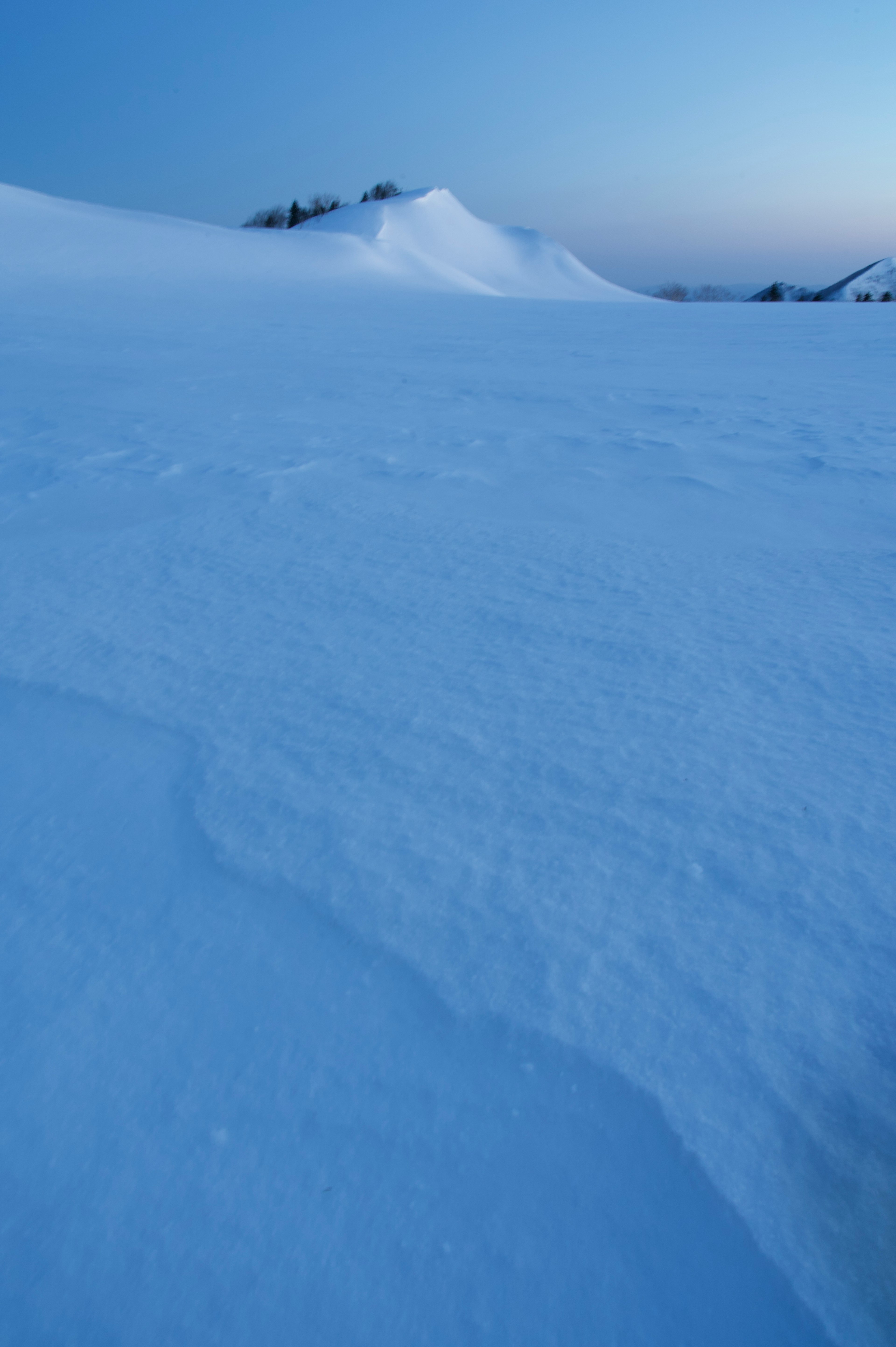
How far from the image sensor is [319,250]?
46.1 ft

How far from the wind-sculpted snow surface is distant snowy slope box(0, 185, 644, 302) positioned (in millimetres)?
8462

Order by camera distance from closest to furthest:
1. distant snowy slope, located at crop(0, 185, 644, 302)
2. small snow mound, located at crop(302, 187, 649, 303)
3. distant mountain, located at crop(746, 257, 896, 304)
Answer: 1. distant snowy slope, located at crop(0, 185, 644, 302)
2. small snow mound, located at crop(302, 187, 649, 303)
3. distant mountain, located at crop(746, 257, 896, 304)

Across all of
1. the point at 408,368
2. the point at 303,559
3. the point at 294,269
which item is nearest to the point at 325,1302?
the point at 303,559

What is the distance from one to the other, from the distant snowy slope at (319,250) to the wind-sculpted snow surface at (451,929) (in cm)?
846

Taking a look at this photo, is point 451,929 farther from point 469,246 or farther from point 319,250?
point 469,246

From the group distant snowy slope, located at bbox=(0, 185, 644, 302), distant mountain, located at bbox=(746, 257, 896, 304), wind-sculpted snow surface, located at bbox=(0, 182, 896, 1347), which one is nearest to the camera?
wind-sculpted snow surface, located at bbox=(0, 182, 896, 1347)

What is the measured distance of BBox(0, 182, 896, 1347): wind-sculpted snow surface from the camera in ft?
1.96

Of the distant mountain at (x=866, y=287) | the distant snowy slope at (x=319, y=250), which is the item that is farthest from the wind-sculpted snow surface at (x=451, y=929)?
the distant mountain at (x=866, y=287)

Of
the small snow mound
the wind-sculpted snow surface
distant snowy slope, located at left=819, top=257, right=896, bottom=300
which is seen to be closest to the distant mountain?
distant snowy slope, located at left=819, top=257, right=896, bottom=300

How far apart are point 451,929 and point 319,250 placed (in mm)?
15815

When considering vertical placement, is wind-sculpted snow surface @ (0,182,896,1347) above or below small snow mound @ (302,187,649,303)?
below

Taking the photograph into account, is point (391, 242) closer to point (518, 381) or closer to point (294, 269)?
point (294, 269)

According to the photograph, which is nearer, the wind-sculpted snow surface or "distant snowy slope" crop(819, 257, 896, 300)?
the wind-sculpted snow surface

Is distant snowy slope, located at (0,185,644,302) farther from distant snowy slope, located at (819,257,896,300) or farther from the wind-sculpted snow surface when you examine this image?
distant snowy slope, located at (819,257,896,300)
